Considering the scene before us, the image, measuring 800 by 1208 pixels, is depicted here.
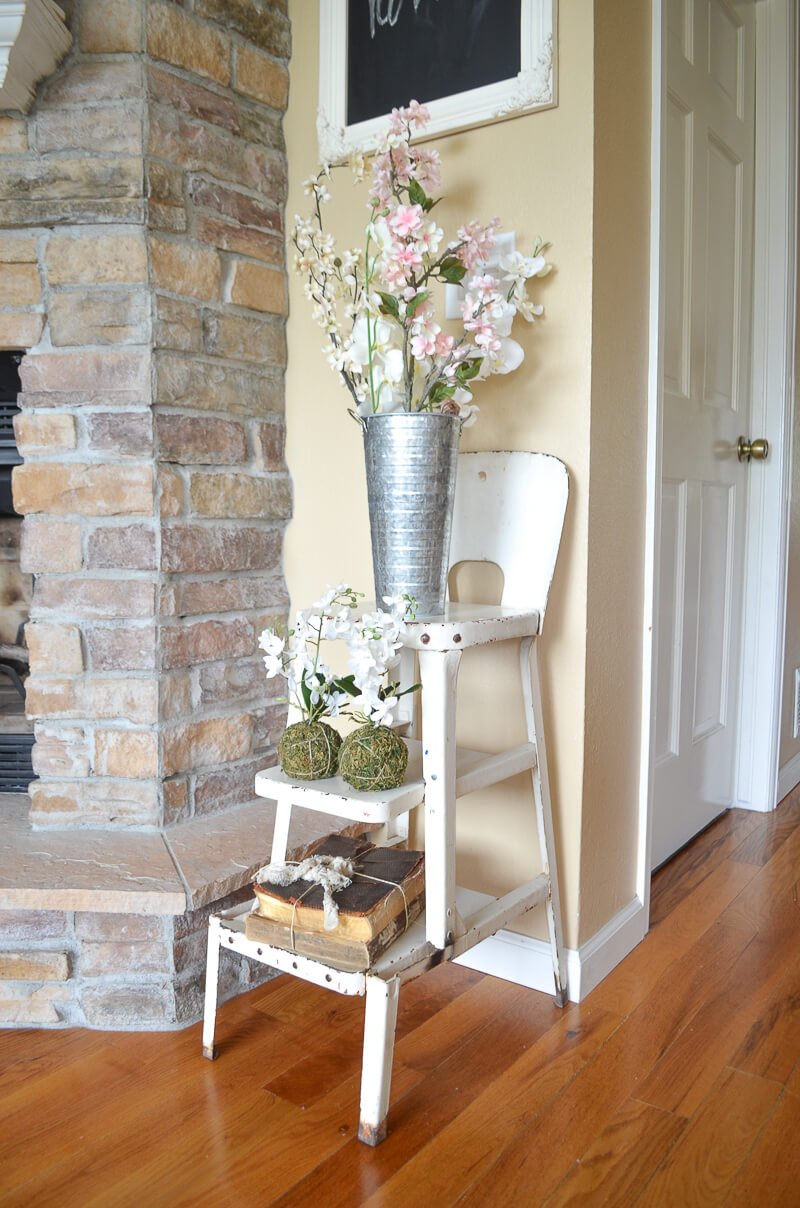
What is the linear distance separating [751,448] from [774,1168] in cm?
172

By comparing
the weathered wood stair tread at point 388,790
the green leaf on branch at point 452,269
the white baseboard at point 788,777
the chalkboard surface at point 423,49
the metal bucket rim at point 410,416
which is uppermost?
the chalkboard surface at point 423,49

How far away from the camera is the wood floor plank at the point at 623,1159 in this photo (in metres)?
1.13

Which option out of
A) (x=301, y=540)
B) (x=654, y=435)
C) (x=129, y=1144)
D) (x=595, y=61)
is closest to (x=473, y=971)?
(x=129, y=1144)

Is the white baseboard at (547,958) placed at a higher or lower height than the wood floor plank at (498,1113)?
higher

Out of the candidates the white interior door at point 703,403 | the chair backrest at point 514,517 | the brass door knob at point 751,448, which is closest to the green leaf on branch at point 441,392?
the chair backrest at point 514,517

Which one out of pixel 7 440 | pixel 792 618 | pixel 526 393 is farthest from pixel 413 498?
pixel 792 618

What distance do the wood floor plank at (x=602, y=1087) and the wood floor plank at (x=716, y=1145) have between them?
10cm

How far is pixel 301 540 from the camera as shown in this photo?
191 centimetres

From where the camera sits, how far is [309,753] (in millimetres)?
1354

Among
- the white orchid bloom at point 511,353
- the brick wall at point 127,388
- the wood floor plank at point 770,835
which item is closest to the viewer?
the white orchid bloom at point 511,353

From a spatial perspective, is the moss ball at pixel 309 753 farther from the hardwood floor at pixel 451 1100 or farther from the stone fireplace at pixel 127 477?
the hardwood floor at pixel 451 1100

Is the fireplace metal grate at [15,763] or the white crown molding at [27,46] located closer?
the white crown molding at [27,46]

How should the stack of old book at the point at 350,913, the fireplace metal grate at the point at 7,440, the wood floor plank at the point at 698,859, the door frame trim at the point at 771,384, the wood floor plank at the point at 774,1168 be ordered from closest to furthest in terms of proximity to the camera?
the wood floor plank at the point at 774,1168 → the stack of old book at the point at 350,913 → the fireplace metal grate at the point at 7,440 → the wood floor plank at the point at 698,859 → the door frame trim at the point at 771,384

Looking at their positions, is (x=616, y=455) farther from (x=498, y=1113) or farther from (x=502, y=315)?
(x=498, y=1113)
